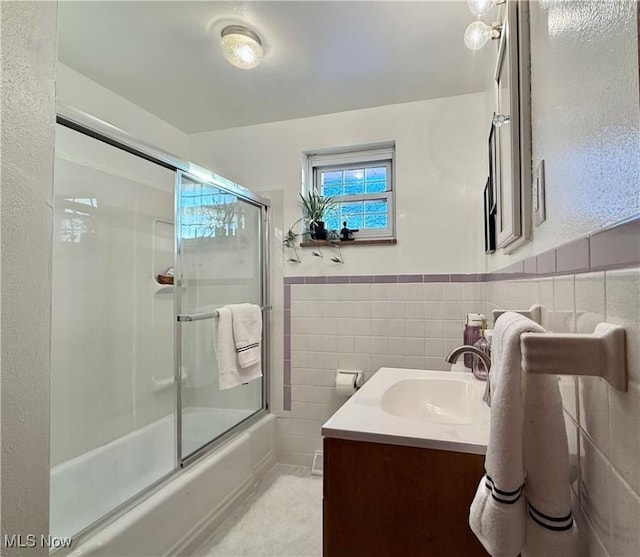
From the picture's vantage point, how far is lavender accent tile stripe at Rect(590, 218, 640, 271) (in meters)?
0.35

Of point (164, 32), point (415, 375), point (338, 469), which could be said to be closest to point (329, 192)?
point (164, 32)

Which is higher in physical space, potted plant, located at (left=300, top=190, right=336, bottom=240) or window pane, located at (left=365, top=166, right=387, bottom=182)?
window pane, located at (left=365, top=166, right=387, bottom=182)

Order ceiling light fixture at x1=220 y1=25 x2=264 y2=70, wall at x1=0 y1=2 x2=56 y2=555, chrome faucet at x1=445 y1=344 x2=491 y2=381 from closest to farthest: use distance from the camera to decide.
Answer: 1. wall at x1=0 y1=2 x2=56 y2=555
2. chrome faucet at x1=445 y1=344 x2=491 y2=381
3. ceiling light fixture at x1=220 y1=25 x2=264 y2=70

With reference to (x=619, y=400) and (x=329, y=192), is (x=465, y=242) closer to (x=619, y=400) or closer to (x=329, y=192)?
(x=329, y=192)

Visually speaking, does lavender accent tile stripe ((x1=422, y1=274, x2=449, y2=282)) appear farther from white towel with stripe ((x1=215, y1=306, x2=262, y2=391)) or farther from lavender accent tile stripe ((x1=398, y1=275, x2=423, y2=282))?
white towel with stripe ((x1=215, y1=306, x2=262, y2=391))

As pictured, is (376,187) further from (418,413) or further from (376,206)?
(418,413)

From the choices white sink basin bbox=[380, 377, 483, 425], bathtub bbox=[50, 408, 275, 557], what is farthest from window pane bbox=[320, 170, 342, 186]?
bathtub bbox=[50, 408, 275, 557]

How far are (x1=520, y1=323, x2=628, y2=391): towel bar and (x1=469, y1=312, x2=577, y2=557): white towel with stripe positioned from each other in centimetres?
7

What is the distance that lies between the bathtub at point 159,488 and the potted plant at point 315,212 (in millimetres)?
1255

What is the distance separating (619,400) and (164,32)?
207 cm

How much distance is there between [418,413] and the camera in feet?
4.44

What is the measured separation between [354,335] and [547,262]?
1.67 m

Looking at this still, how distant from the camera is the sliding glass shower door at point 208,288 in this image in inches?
73.3

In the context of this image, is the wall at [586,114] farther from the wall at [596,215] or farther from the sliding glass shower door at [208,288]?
the sliding glass shower door at [208,288]
